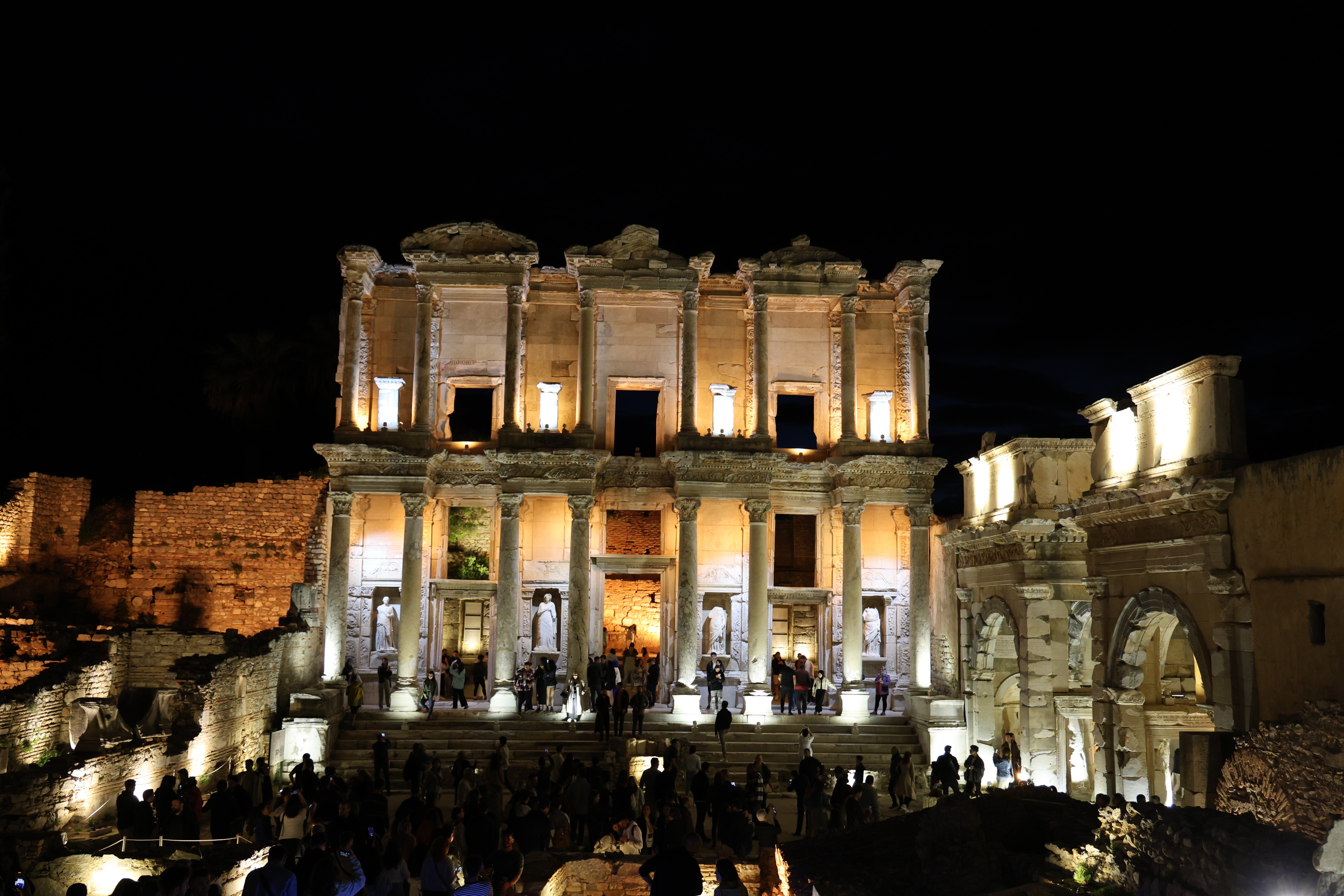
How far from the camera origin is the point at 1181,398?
14.7 meters

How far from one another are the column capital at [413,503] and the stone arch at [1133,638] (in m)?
15.2

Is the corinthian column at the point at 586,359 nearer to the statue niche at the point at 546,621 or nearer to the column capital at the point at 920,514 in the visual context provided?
the statue niche at the point at 546,621

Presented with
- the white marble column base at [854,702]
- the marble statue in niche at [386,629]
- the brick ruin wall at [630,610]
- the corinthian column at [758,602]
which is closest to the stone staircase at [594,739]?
the white marble column base at [854,702]

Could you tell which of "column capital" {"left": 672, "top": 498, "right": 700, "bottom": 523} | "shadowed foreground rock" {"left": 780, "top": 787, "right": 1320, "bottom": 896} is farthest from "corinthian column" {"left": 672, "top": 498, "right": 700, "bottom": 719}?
"shadowed foreground rock" {"left": 780, "top": 787, "right": 1320, "bottom": 896}

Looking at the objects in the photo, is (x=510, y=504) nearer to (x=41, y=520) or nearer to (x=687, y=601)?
(x=687, y=601)

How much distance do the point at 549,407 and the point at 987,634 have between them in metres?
11.5

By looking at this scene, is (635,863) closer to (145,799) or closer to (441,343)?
(145,799)

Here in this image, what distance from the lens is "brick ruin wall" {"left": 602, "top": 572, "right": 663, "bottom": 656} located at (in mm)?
31781

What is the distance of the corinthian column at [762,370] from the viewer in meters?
26.0

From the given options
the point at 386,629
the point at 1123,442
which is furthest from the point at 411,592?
the point at 1123,442

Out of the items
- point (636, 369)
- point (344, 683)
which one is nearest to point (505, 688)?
point (344, 683)

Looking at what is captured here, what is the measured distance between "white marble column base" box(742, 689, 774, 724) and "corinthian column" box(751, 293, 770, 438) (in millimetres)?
5926

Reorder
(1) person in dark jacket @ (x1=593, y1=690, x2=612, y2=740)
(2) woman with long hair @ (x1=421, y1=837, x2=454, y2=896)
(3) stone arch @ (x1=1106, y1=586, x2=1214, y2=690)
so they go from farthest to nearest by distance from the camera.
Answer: (1) person in dark jacket @ (x1=593, y1=690, x2=612, y2=740) < (3) stone arch @ (x1=1106, y1=586, x2=1214, y2=690) < (2) woman with long hair @ (x1=421, y1=837, x2=454, y2=896)

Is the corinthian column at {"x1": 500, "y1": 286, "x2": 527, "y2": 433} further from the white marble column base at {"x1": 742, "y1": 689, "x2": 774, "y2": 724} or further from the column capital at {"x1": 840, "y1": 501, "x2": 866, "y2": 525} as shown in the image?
the white marble column base at {"x1": 742, "y1": 689, "x2": 774, "y2": 724}
